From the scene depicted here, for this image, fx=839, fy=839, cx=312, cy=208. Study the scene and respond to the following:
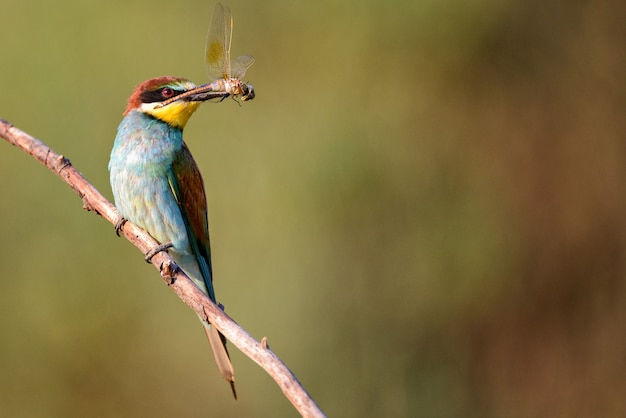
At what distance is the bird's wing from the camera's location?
3.06 metres

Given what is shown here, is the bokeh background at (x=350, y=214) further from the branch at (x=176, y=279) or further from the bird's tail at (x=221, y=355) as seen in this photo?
the branch at (x=176, y=279)

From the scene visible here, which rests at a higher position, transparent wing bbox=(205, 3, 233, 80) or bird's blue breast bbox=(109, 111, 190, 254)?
transparent wing bbox=(205, 3, 233, 80)

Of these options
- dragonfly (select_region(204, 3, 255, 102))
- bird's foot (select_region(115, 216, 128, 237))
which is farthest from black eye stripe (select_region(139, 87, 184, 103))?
bird's foot (select_region(115, 216, 128, 237))

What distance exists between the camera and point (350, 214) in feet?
14.7

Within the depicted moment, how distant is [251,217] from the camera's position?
4.23 meters

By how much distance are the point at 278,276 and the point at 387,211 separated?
72 centimetres

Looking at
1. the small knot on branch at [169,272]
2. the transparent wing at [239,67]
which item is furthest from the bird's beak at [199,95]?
the small knot on branch at [169,272]

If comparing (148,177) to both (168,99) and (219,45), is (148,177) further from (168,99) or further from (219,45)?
(219,45)

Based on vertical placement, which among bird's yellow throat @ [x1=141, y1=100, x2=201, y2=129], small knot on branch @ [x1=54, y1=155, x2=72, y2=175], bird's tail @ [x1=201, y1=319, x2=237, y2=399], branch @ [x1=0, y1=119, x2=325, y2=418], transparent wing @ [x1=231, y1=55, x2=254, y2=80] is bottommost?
bird's tail @ [x1=201, y1=319, x2=237, y2=399]

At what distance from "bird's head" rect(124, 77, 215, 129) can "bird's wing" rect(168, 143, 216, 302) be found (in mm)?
136

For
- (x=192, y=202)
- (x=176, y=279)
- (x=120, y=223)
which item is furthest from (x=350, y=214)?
(x=176, y=279)

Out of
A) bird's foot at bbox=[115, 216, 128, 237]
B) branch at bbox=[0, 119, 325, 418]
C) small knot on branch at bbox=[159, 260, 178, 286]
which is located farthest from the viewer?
bird's foot at bbox=[115, 216, 128, 237]

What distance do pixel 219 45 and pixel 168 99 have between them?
0.27 meters

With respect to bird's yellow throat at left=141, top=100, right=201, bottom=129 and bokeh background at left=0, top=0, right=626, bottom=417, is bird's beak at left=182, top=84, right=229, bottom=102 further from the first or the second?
bokeh background at left=0, top=0, right=626, bottom=417
